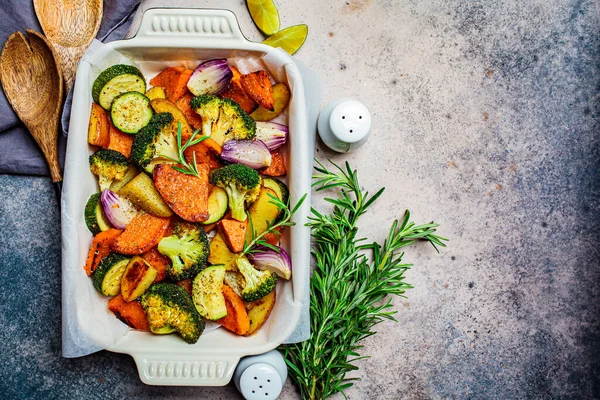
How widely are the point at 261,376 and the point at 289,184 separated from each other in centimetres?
59

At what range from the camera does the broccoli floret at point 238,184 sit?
1546 mm

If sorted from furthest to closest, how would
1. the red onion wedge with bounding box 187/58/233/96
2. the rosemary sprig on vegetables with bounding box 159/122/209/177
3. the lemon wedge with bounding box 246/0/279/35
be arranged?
the lemon wedge with bounding box 246/0/279/35 → the red onion wedge with bounding box 187/58/233/96 → the rosemary sprig on vegetables with bounding box 159/122/209/177

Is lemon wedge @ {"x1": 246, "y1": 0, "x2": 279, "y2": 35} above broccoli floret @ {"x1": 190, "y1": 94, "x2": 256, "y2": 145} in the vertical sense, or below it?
above

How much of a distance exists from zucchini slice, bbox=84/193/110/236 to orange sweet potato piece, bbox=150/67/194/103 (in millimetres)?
394

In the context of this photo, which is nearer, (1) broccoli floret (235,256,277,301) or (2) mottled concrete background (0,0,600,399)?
(1) broccoli floret (235,256,277,301)

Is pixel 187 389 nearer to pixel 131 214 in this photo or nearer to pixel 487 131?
pixel 131 214

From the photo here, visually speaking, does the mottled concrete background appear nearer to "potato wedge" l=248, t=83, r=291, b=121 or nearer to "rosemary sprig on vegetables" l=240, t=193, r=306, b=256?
"potato wedge" l=248, t=83, r=291, b=121

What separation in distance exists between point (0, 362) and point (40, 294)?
28 centimetres

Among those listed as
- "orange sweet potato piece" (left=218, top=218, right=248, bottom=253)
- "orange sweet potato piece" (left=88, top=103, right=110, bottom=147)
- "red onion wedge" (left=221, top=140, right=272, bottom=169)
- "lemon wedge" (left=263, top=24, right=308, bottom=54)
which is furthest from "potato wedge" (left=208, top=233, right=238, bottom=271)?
"lemon wedge" (left=263, top=24, right=308, bottom=54)

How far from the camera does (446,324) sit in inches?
74.9

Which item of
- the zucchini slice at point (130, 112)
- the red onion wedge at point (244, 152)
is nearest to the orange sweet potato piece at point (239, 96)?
the red onion wedge at point (244, 152)

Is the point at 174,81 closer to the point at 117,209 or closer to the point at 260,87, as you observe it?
the point at 260,87

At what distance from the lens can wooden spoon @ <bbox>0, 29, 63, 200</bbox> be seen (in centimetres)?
168

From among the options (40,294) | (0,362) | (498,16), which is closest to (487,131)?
(498,16)
